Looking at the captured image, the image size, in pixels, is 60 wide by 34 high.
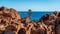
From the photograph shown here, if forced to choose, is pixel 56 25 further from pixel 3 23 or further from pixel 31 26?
pixel 3 23

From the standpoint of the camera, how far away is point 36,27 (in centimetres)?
3120

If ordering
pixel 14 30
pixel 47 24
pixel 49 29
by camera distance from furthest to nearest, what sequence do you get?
pixel 47 24 < pixel 49 29 < pixel 14 30

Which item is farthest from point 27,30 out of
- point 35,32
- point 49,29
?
point 49,29

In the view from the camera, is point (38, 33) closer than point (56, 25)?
Yes

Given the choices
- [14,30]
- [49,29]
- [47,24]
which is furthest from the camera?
[47,24]

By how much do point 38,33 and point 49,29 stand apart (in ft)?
5.75

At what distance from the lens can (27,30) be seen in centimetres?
2969

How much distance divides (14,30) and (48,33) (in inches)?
179

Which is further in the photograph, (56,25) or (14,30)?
(56,25)

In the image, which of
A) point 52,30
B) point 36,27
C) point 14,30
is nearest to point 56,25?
point 52,30

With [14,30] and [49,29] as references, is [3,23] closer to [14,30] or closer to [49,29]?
[14,30]

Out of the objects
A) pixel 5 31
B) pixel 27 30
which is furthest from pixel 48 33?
pixel 5 31

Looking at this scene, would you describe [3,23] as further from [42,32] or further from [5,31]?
[42,32]

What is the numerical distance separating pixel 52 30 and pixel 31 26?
3.02 m
